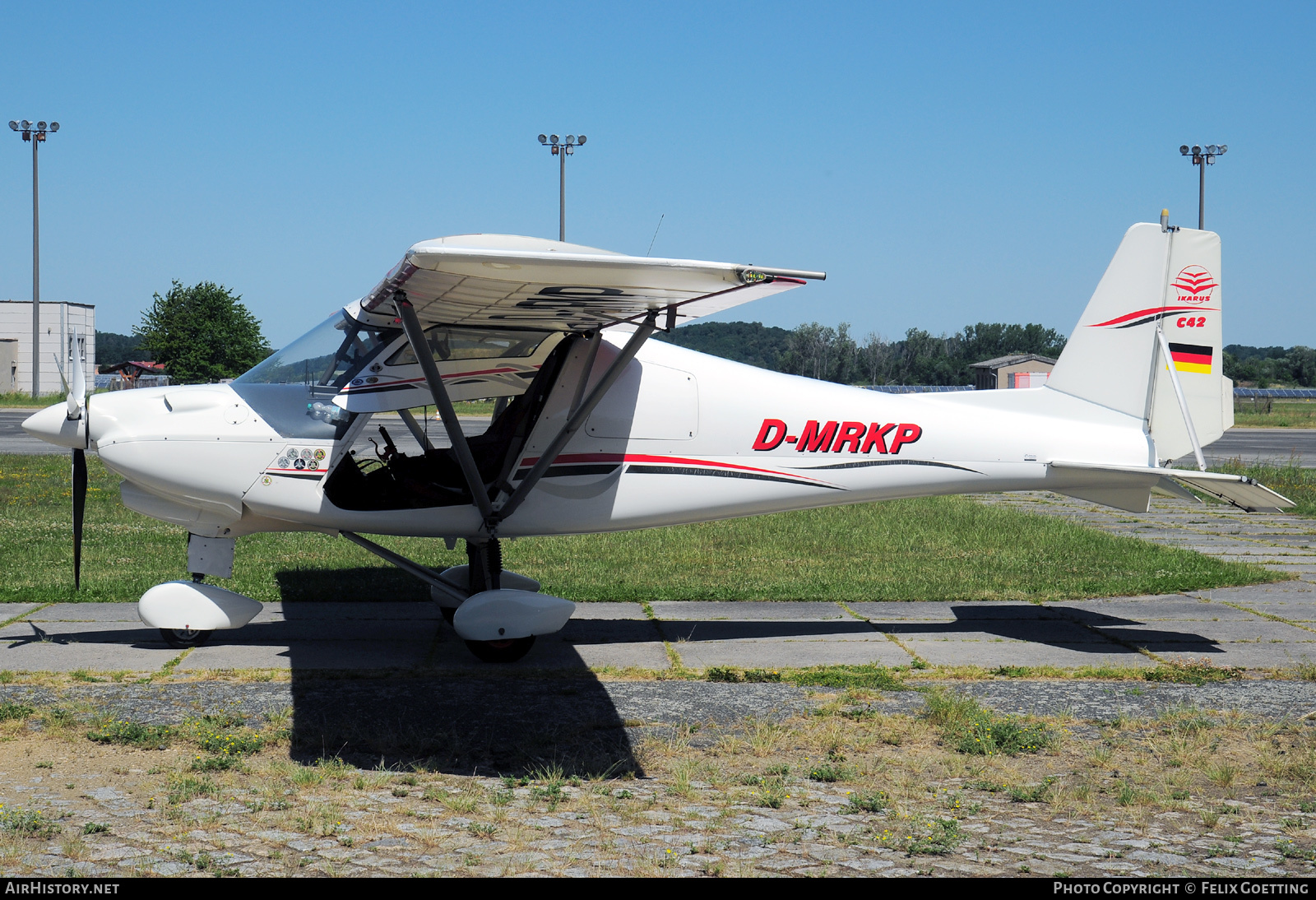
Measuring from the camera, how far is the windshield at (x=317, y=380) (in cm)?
736

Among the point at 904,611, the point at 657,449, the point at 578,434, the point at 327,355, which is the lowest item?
the point at 904,611

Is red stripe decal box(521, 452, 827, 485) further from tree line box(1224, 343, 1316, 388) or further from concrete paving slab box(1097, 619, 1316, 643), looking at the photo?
tree line box(1224, 343, 1316, 388)

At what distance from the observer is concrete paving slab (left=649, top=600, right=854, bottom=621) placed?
898 centimetres

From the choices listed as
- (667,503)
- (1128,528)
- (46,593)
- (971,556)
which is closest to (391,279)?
(667,503)

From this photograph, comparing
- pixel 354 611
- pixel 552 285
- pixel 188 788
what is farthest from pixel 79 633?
pixel 552 285

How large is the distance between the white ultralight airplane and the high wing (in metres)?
0.05

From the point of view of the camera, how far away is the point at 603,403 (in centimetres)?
774

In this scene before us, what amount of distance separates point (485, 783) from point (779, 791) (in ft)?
4.55

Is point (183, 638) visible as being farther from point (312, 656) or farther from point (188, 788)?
point (188, 788)

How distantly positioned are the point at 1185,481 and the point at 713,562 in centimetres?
497

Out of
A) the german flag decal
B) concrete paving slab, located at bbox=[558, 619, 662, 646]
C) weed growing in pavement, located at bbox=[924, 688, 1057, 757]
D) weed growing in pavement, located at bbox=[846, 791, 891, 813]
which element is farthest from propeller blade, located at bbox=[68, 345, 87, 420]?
the german flag decal

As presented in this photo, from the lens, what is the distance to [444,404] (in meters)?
6.79
